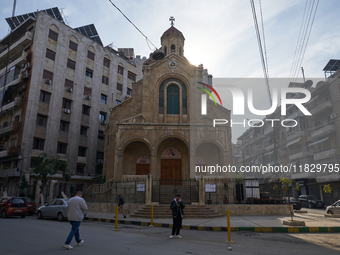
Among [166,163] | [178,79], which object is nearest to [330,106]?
[178,79]

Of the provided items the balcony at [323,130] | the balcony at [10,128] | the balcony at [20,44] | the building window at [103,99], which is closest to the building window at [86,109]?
the building window at [103,99]

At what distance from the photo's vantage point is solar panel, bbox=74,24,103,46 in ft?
127

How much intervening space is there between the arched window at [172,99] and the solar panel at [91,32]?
65.2 feet

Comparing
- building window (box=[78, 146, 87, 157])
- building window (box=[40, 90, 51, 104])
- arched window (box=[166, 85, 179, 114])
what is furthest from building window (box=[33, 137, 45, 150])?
arched window (box=[166, 85, 179, 114])

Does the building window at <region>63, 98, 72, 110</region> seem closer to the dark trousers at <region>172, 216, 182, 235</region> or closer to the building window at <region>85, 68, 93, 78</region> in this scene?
the building window at <region>85, 68, 93, 78</region>

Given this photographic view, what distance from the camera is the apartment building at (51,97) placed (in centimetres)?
2814

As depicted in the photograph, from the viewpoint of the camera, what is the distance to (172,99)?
80.7ft

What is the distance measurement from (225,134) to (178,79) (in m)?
7.13

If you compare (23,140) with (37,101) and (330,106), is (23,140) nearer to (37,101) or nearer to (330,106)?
(37,101)

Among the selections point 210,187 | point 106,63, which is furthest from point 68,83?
point 210,187

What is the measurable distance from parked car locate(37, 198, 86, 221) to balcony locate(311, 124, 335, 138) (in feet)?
71.8

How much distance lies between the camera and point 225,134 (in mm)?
22078

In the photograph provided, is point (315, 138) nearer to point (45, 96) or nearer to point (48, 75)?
point (45, 96)

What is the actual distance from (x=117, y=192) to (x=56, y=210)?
17.0 feet
